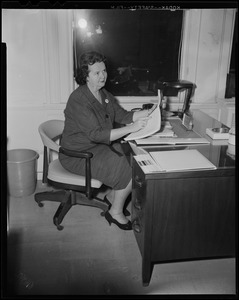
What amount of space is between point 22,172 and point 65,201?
44 cm

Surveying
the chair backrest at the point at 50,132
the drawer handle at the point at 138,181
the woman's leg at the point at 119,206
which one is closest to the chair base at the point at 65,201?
the woman's leg at the point at 119,206

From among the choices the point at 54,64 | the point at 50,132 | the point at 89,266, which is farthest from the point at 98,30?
the point at 89,266

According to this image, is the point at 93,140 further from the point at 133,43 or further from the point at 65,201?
the point at 133,43

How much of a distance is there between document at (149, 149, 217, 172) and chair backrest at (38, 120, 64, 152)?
728mm

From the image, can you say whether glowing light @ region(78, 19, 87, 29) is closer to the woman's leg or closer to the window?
the window

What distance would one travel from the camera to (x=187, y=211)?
1613 millimetres

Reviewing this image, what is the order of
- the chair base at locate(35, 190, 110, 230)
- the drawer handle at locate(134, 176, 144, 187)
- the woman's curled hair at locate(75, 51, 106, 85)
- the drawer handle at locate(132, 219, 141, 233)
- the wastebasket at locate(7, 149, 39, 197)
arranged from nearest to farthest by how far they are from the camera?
the drawer handle at locate(134, 176, 144, 187) → the drawer handle at locate(132, 219, 141, 233) → the woman's curled hair at locate(75, 51, 106, 85) → the chair base at locate(35, 190, 110, 230) → the wastebasket at locate(7, 149, 39, 197)

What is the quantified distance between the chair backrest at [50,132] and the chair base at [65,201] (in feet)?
1.29

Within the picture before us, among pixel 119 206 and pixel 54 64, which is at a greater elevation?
pixel 54 64

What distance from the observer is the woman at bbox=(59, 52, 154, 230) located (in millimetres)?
2002

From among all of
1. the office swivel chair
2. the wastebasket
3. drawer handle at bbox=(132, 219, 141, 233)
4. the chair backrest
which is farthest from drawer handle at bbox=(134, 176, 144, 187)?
the wastebasket

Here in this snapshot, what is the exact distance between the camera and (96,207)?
8.00ft

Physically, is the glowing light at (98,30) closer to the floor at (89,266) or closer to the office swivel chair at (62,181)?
the office swivel chair at (62,181)

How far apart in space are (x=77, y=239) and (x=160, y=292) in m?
0.65
